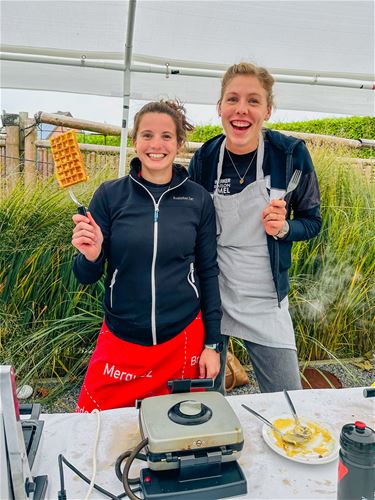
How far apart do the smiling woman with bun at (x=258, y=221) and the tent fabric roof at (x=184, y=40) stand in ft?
4.46

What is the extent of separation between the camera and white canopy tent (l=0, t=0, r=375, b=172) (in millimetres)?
2918

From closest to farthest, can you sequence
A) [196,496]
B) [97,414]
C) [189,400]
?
[196,496], [189,400], [97,414]

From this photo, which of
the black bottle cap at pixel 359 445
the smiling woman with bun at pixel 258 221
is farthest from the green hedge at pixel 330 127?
the black bottle cap at pixel 359 445

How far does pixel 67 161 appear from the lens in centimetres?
161

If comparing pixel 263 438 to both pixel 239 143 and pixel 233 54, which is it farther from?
pixel 233 54

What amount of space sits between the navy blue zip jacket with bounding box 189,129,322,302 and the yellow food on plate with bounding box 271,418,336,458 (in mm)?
754

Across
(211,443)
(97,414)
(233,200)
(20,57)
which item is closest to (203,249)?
(233,200)

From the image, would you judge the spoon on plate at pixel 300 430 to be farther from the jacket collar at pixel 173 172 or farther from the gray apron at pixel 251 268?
the jacket collar at pixel 173 172

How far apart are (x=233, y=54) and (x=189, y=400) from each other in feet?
10.2

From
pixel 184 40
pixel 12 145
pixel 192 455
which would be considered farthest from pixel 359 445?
pixel 12 145

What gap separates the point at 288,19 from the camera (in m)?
3.03

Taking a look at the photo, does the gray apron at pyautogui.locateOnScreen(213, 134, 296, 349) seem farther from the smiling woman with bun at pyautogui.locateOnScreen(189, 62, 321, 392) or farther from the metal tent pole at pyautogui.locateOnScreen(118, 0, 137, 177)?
the metal tent pole at pyautogui.locateOnScreen(118, 0, 137, 177)

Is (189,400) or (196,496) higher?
(189,400)

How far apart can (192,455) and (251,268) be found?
1.07 meters
